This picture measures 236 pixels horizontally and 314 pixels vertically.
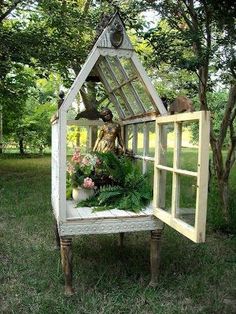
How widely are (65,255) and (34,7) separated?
8400 millimetres

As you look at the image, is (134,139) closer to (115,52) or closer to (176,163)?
(115,52)

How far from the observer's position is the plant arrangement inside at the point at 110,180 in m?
4.29

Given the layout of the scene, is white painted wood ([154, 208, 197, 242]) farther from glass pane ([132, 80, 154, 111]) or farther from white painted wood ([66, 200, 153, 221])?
glass pane ([132, 80, 154, 111])

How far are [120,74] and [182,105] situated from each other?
4.50ft

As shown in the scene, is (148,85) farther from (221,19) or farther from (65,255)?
(65,255)

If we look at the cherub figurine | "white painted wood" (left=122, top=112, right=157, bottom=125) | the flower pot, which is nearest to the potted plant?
the flower pot

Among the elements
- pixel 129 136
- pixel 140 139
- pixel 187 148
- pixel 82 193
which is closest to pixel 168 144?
pixel 187 148

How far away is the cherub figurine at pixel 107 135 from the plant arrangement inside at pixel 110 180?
1.30 ft

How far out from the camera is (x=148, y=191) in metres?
4.42

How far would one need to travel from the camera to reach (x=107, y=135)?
4988 millimetres

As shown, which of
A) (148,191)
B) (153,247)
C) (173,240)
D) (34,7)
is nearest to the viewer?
(153,247)

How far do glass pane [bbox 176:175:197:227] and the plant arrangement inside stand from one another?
763 mm

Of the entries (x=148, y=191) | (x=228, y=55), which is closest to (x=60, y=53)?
(x=228, y=55)

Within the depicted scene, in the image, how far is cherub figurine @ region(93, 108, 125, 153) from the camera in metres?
4.98
